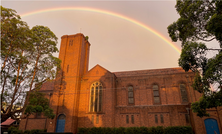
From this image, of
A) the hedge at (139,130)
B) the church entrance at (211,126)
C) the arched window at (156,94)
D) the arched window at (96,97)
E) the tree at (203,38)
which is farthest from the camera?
the arched window at (156,94)

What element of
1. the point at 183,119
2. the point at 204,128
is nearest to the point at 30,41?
the point at 183,119

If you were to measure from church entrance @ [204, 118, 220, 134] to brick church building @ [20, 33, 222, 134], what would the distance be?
4.6 inches

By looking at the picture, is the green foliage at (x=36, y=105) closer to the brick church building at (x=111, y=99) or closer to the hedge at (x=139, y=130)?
the brick church building at (x=111, y=99)

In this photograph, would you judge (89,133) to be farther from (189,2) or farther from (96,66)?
(189,2)

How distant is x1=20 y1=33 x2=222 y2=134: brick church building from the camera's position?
22.0 meters

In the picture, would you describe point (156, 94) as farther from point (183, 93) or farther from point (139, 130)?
point (139, 130)

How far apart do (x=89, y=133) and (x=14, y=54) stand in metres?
14.0

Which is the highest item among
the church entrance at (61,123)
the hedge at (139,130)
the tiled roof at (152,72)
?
the tiled roof at (152,72)

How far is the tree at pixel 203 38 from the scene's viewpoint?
9.80 m

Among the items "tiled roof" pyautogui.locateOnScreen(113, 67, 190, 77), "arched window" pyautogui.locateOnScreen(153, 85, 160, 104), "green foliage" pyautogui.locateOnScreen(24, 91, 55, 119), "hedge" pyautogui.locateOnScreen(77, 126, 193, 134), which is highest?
"tiled roof" pyautogui.locateOnScreen(113, 67, 190, 77)

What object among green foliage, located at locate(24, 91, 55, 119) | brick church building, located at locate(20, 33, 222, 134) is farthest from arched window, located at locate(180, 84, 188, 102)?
green foliage, located at locate(24, 91, 55, 119)

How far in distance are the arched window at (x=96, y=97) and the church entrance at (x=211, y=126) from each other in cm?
1433

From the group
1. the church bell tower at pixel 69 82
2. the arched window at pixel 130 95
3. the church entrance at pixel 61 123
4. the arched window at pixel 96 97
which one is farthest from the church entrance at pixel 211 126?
the church entrance at pixel 61 123

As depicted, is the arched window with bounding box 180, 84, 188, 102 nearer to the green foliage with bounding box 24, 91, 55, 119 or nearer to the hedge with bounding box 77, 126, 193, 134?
the hedge with bounding box 77, 126, 193, 134
